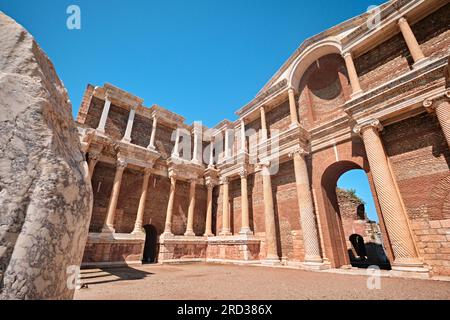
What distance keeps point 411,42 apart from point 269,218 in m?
10.4

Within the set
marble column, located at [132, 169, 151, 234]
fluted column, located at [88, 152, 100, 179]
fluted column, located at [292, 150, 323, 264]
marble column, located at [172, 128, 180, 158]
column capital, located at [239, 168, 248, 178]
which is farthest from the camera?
marble column, located at [172, 128, 180, 158]

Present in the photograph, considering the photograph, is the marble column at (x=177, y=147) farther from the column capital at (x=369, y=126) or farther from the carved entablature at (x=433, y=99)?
the carved entablature at (x=433, y=99)

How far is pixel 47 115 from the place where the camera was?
1774 mm

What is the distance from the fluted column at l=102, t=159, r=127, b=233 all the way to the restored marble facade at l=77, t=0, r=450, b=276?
0.08m

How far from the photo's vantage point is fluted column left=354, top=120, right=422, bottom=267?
7183 millimetres

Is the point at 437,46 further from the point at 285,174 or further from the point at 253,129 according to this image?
the point at 253,129

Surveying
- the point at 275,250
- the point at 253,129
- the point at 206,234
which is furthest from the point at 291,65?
the point at 206,234

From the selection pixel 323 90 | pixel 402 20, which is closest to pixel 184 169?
pixel 323 90

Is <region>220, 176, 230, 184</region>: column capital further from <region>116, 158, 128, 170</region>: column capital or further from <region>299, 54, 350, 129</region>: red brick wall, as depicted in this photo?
<region>116, 158, 128, 170</region>: column capital

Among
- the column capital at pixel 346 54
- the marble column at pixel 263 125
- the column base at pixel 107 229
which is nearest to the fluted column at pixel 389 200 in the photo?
the column capital at pixel 346 54

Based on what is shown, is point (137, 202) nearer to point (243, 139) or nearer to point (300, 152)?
point (243, 139)

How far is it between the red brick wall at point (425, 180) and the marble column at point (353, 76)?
2258 millimetres

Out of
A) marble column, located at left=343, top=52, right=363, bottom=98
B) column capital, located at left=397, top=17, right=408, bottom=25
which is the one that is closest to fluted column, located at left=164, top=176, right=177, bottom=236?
marble column, located at left=343, top=52, right=363, bottom=98

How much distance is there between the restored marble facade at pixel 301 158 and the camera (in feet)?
25.5
